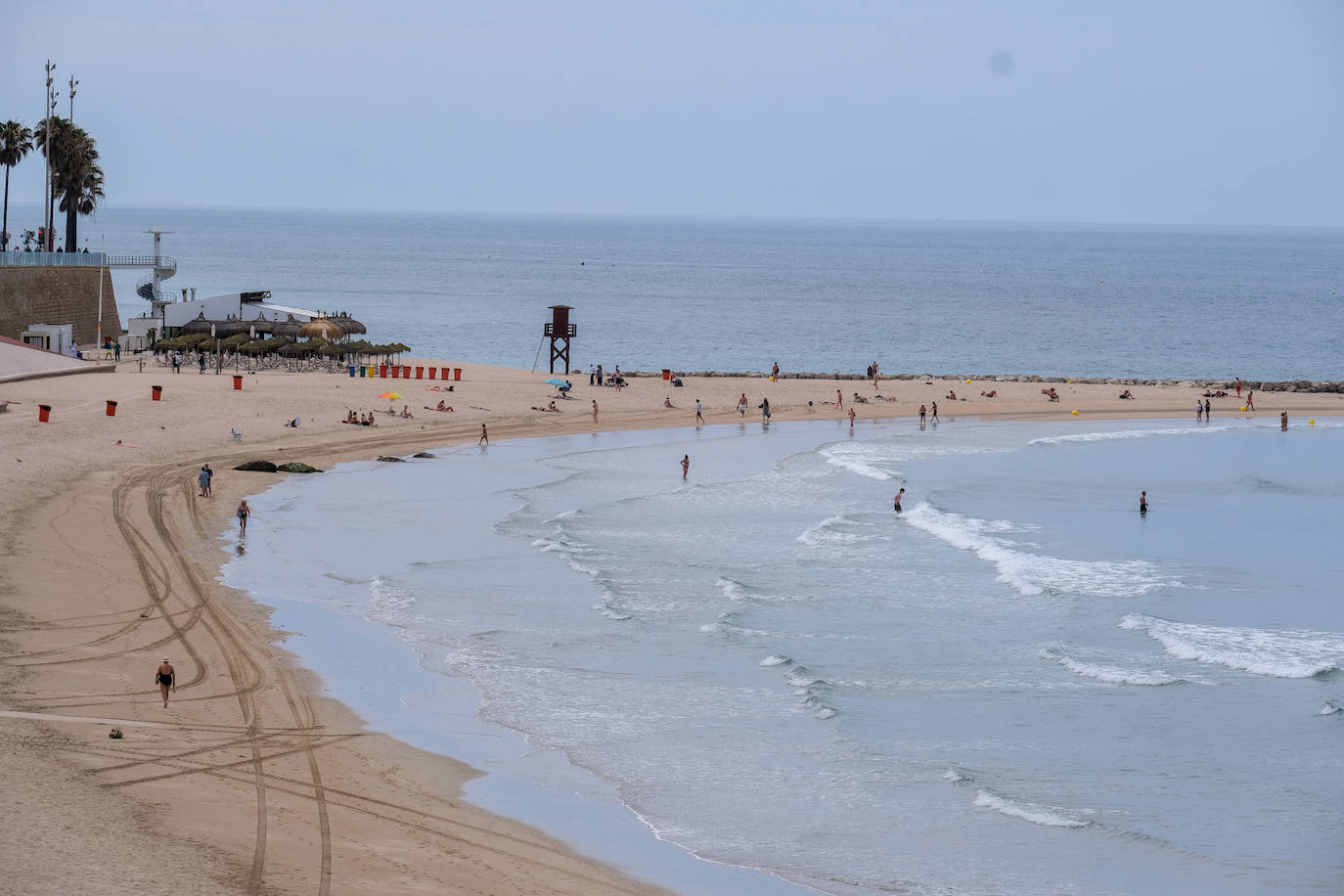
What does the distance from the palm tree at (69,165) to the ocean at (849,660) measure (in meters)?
38.3

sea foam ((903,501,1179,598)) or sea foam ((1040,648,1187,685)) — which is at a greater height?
sea foam ((903,501,1179,598))

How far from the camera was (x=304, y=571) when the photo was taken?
3069 cm

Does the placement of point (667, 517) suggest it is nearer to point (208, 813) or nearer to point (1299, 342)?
point (208, 813)

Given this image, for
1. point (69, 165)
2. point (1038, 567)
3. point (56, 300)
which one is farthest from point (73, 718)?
point (69, 165)

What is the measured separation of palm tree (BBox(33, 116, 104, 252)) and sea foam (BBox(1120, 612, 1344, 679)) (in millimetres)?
60876

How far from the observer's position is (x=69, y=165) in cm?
7288

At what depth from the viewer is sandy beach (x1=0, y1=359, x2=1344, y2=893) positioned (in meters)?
15.2

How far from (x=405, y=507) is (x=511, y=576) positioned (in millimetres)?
8243

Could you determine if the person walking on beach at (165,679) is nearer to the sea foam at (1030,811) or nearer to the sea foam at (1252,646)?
the sea foam at (1030,811)

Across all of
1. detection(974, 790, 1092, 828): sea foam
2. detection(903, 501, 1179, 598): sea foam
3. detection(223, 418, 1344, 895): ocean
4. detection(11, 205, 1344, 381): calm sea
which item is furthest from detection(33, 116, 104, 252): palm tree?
detection(974, 790, 1092, 828): sea foam

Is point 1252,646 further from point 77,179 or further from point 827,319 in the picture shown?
point 827,319

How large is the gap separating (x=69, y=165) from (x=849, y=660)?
204ft

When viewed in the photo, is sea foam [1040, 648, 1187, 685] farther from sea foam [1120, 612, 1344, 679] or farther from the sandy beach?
the sandy beach

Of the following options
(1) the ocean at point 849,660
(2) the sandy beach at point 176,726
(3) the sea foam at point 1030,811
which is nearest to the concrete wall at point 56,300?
(2) the sandy beach at point 176,726
